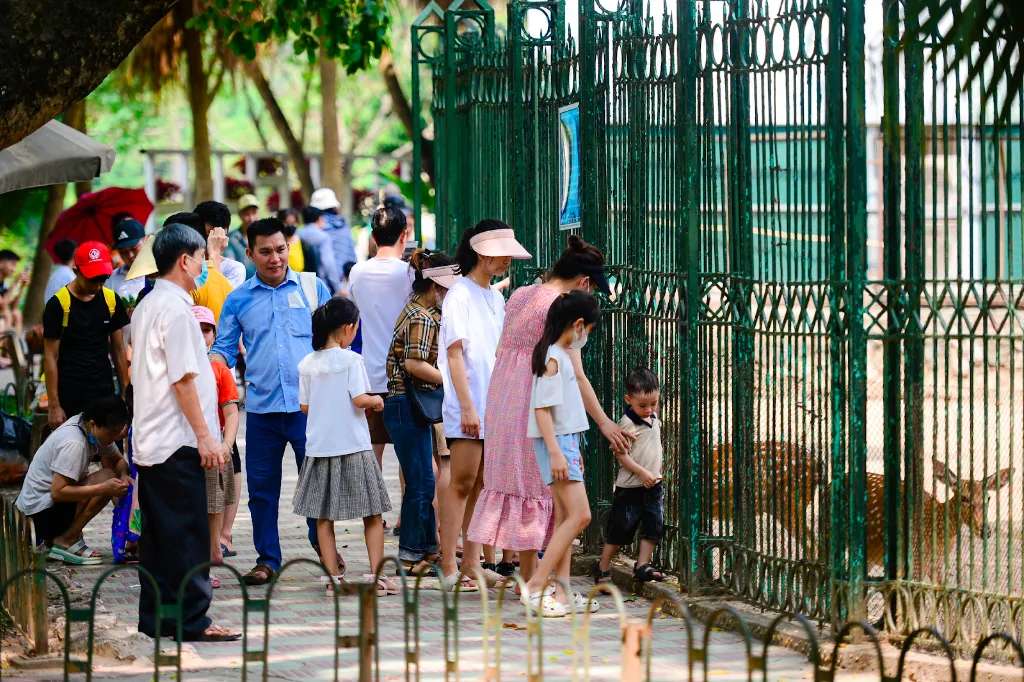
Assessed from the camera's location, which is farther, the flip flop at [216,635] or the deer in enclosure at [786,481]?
the deer in enclosure at [786,481]

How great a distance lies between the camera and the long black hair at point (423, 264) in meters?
9.18

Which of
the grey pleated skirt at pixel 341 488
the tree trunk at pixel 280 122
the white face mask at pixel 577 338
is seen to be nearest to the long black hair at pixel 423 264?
the grey pleated skirt at pixel 341 488

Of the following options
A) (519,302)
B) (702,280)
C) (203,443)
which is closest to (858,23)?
(702,280)

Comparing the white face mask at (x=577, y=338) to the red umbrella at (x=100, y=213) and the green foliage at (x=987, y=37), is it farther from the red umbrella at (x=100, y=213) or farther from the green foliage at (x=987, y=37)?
the red umbrella at (x=100, y=213)

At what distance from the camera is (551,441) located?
7.81 metres

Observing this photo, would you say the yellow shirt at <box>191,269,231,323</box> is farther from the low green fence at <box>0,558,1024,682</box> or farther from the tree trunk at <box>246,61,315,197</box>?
the tree trunk at <box>246,61,315,197</box>

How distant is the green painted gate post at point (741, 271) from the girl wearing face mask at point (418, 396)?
173cm

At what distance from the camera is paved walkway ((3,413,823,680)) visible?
6895 mm

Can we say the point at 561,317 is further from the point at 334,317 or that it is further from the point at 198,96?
the point at 198,96

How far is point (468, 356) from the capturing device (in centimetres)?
859

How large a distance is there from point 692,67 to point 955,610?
301cm

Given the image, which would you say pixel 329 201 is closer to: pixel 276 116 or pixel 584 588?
pixel 584 588

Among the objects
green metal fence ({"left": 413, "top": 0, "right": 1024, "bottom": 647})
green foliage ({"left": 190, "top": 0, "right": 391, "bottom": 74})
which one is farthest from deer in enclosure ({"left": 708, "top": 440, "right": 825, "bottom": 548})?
green foliage ({"left": 190, "top": 0, "right": 391, "bottom": 74})

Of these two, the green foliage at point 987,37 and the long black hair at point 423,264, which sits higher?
the green foliage at point 987,37
